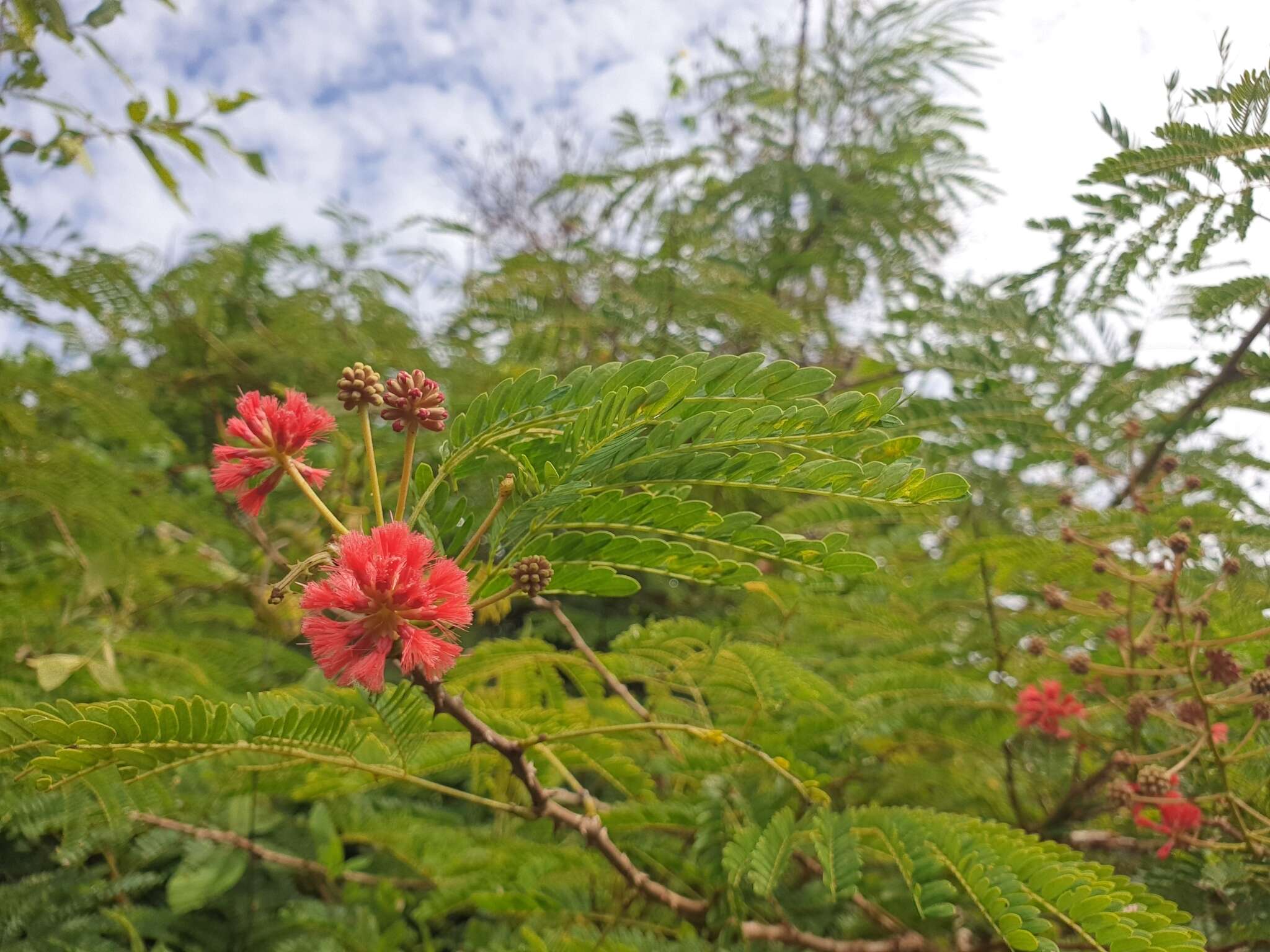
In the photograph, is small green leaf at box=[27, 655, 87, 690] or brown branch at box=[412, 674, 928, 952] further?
small green leaf at box=[27, 655, 87, 690]

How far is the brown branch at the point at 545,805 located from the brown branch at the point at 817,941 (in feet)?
0.27

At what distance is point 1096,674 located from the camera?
1478 mm

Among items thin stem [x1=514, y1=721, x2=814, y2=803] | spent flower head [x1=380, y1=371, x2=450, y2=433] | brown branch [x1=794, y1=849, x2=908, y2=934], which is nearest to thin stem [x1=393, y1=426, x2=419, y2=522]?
spent flower head [x1=380, y1=371, x2=450, y2=433]

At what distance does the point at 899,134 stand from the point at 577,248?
1383mm

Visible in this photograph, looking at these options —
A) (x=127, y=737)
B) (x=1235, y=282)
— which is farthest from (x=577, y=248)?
(x=127, y=737)

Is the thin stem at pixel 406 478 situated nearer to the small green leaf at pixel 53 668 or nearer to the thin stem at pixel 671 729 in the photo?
the thin stem at pixel 671 729

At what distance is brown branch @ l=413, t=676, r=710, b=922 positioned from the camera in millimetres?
778

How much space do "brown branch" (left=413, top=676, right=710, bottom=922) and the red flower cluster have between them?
0.67 metres

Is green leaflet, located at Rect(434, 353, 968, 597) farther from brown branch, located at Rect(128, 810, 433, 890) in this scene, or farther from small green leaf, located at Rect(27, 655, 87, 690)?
brown branch, located at Rect(128, 810, 433, 890)

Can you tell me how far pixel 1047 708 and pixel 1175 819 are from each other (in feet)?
0.86

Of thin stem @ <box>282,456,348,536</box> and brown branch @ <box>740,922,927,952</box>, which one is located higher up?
thin stem @ <box>282,456,348,536</box>

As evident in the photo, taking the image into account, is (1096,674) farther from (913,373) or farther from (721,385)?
(721,385)

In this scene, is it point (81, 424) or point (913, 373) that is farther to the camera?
point (81, 424)

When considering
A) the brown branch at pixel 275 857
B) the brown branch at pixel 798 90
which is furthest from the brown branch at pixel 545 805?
the brown branch at pixel 798 90
